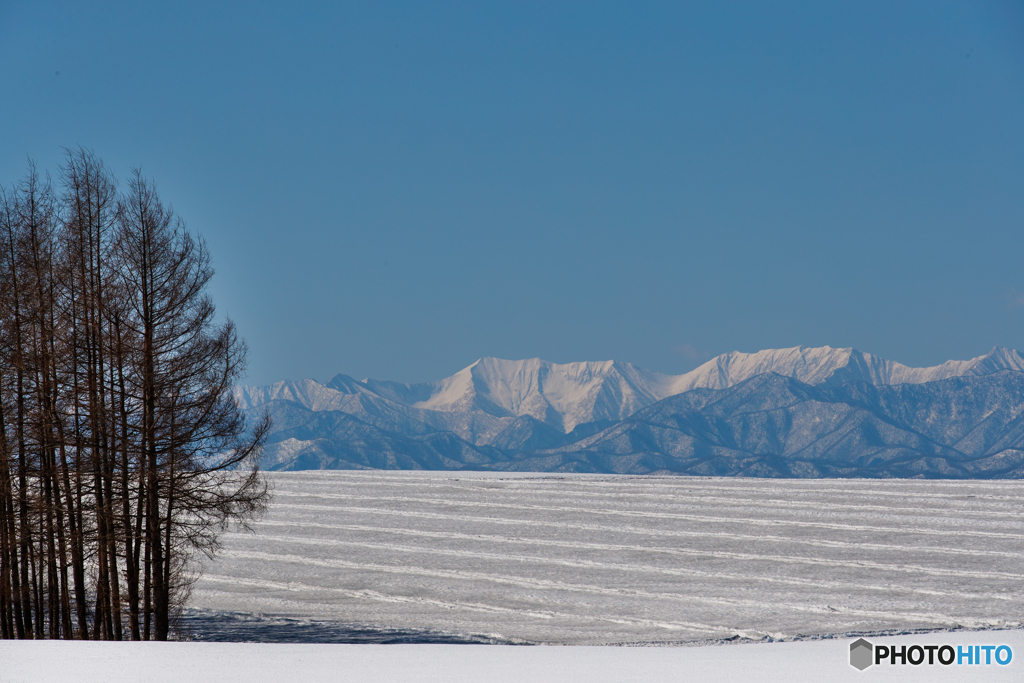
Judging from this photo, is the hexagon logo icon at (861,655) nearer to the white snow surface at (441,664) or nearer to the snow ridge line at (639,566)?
the white snow surface at (441,664)

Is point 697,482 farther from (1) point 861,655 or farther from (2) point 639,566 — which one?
(1) point 861,655

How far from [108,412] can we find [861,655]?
15.2 metres

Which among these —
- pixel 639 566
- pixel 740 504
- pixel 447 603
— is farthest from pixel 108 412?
pixel 740 504

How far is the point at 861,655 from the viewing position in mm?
12844

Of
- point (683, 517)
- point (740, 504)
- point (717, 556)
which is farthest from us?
point (740, 504)

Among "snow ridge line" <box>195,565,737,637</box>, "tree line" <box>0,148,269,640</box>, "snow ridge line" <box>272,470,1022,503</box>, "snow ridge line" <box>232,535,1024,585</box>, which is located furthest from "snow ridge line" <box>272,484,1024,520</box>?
"tree line" <box>0,148,269,640</box>

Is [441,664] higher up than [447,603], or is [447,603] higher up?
[441,664]

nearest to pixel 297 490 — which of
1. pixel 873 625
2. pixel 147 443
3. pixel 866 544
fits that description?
pixel 147 443

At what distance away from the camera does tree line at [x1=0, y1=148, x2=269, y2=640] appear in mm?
19156

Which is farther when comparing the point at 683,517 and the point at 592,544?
the point at 683,517

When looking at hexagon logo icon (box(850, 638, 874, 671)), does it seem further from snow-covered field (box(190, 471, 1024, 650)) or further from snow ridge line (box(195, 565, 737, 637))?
snow ridge line (box(195, 565, 737, 637))

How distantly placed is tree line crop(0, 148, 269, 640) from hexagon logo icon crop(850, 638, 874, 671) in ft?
40.1

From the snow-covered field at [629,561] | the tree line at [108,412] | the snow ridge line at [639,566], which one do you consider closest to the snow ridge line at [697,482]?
the snow-covered field at [629,561]

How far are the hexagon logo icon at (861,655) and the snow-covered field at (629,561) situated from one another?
444 cm
